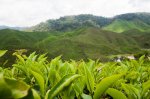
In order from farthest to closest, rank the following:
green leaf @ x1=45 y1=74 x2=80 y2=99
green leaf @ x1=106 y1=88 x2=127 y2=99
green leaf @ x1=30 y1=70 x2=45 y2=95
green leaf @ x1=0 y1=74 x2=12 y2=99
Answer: green leaf @ x1=106 y1=88 x2=127 y2=99, green leaf @ x1=30 y1=70 x2=45 y2=95, green leaf @ x1=45 y1=74 x2=80 y2=99, green leaf @ x1=0 y1=74 x2=12 y2=99

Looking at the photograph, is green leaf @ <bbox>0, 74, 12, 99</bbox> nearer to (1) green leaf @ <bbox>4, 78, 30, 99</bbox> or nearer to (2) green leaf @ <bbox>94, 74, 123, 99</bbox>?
(1) green leaf @ <bbox>4, 78, 30, 99</bbox>

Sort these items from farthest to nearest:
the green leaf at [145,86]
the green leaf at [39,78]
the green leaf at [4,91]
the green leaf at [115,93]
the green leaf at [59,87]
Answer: the green leaf at [145,86] < the green leaf at [115,93] < the green leaf at [39,78] < the green leaf at [59,87] < the green leaf at [4,91]

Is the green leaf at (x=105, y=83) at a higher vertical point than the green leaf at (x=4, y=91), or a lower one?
lower

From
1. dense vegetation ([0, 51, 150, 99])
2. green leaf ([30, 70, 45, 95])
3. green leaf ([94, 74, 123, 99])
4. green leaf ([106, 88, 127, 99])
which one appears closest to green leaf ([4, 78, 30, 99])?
dense vegetation ([0, 51, 150, 99])

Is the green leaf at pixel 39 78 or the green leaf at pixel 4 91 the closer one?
the green leaf at pixel 4 91

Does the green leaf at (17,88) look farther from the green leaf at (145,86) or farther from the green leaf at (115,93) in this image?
the green leaf at (145,86)

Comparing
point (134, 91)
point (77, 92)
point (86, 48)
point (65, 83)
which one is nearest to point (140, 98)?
point (134, 91)

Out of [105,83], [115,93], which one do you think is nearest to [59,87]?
[105,83]

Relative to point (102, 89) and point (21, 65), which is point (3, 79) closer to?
point (102, 89)

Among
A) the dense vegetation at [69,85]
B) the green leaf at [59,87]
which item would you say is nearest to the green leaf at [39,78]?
the dense vegetation at [69,85]

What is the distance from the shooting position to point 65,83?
5.30 ft

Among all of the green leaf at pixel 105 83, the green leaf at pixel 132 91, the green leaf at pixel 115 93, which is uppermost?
the green leaf at pixel 105 83

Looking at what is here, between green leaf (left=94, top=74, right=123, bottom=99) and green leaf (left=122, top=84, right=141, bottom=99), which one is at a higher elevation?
green leaf (left=94, top=74, right=123, bottom=99)

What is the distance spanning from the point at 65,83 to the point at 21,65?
1.73 meters
